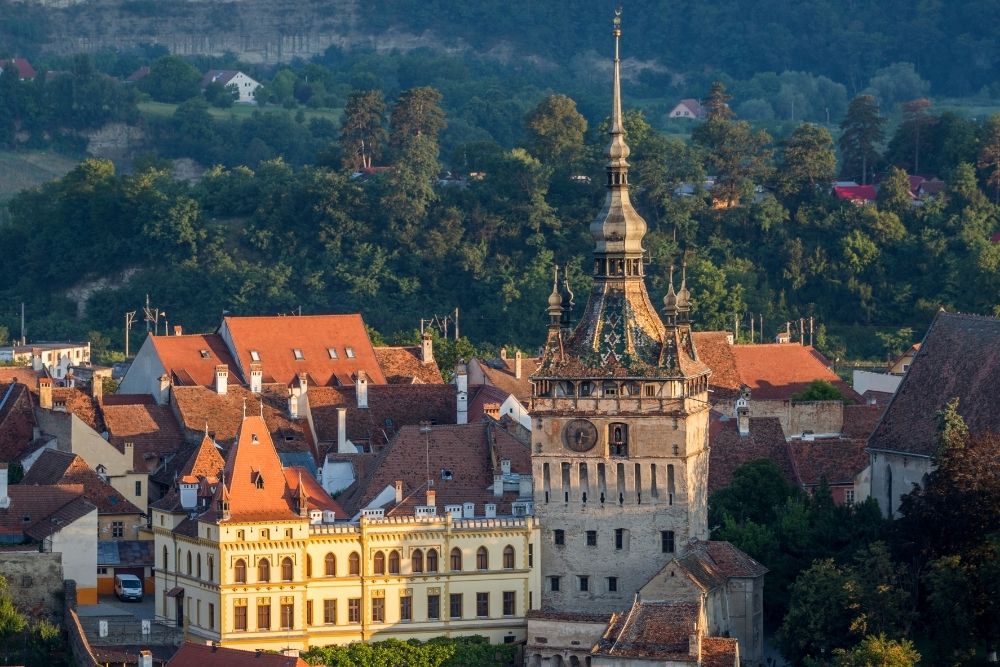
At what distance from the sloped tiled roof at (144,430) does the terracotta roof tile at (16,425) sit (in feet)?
8.03

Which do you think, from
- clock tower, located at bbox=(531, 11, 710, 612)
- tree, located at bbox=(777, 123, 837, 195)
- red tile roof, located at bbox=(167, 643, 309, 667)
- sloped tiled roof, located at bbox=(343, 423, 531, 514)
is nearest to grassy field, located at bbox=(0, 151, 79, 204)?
tree, located at bbox=(777, 123, 837, 195)

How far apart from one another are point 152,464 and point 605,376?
18.4m

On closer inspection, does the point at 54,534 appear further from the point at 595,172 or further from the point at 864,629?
the point at 595,172

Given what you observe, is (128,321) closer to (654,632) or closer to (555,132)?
(555,132)

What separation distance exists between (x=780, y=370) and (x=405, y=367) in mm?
12695

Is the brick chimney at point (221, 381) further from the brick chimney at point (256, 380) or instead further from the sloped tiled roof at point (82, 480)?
the sloped tiled roof at point (82, 480)

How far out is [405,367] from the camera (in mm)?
118562

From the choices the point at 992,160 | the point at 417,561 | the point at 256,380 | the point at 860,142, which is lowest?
the point at 417,561

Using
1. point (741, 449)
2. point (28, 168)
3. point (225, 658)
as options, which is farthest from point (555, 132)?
point (225, 658)

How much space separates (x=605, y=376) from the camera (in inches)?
3556

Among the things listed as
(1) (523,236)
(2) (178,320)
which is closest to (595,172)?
(1) (523,236)

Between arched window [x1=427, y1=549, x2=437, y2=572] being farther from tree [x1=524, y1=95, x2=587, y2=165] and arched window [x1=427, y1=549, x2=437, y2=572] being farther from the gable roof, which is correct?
tree [x1=524, y1=95, x2=587, y2=165]

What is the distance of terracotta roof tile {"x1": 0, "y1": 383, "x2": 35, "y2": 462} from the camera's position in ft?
345

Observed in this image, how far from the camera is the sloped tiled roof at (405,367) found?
117125 millimetres
